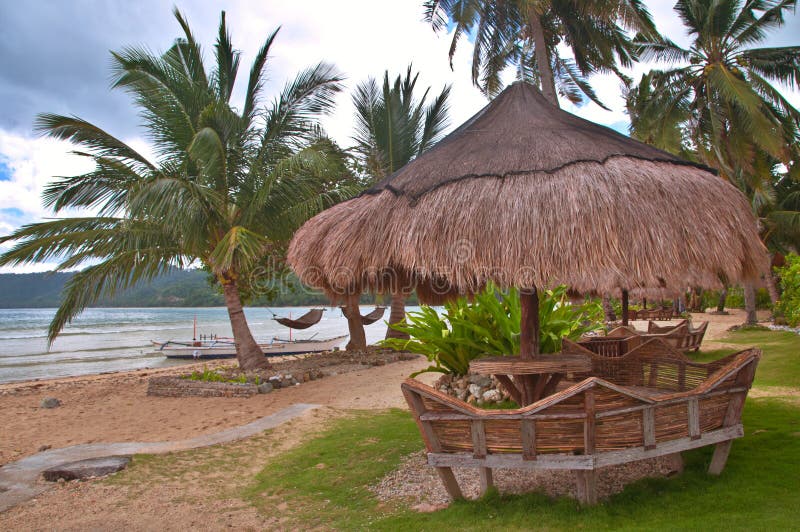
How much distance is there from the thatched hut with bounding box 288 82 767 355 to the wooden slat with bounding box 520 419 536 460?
836 mm

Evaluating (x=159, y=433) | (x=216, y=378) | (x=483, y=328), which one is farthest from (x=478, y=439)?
(x=216, y=378)

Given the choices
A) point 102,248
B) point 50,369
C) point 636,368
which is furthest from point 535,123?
point 50,369

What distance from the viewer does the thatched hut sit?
2951 millimetres

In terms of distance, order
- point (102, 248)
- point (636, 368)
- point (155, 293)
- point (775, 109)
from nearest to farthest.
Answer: point (636, 368), point (102, 248), point (775, 109), point (155, 293)

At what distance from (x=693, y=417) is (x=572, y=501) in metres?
0.83

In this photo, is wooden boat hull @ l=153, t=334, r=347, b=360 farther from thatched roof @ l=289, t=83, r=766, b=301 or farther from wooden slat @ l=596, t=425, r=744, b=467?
wooden slat @ l=596, t=425, r=744, b=467

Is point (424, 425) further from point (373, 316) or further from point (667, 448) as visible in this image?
point (373, 316)

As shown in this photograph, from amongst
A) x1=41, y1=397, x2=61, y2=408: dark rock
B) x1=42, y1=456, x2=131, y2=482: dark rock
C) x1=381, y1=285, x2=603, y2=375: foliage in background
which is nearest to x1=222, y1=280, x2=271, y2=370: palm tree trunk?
x1=41, y1=397, x2=61, y2=408: dark rock

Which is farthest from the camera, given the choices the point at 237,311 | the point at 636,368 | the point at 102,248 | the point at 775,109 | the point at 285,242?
the point at 775,109

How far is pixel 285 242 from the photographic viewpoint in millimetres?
10781

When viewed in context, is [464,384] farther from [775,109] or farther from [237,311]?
[775,109]

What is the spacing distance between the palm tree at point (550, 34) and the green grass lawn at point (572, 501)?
5.83 m

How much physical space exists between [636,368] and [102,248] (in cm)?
870

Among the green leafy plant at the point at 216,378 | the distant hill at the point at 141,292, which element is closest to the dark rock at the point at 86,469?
the green leafy plant at the point at 216,378
